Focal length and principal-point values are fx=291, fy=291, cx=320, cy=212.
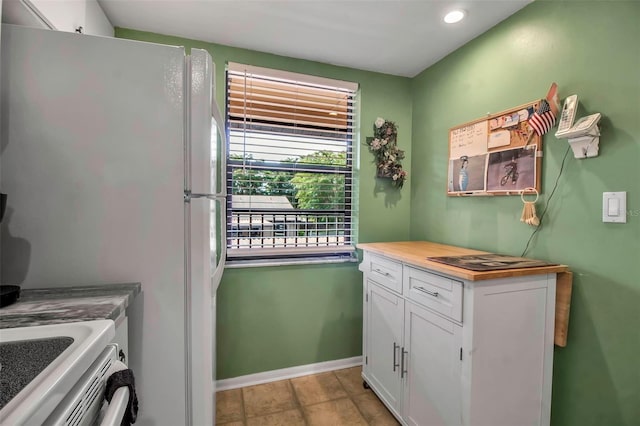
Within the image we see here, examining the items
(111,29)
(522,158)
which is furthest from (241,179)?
(522,158)

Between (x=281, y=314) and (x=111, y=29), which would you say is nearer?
(x=111, y=29)

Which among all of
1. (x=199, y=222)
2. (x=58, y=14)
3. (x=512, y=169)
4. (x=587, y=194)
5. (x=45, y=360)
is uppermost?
(x=58, y=14)

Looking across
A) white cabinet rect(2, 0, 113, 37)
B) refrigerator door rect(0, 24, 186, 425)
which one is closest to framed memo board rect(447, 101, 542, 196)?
refrigerator door rect(0, 24, 186, 425)

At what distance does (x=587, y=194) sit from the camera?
1.32 m

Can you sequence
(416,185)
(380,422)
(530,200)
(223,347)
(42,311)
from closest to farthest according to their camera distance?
(42,311) < (530,200) < (380,422) < (223,347) < (416,185)

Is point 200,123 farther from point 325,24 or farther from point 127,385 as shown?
point 325,24

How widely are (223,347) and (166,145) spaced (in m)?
1.59

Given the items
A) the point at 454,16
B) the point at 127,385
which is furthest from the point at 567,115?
the point at 127,385

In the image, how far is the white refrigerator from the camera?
958 millimetres

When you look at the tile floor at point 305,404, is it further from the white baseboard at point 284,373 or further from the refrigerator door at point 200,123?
the refrigerator door at point 200,123

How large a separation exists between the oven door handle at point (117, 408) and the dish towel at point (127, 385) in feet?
0.04

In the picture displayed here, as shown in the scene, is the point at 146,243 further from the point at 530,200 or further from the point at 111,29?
the point at 530,200

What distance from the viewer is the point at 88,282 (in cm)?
101

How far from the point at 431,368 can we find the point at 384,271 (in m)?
0.58
